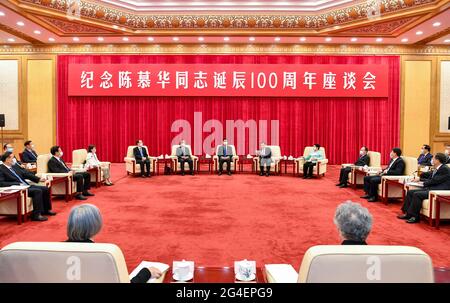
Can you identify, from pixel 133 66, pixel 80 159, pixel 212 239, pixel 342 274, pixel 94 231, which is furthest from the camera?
pixel 133 66

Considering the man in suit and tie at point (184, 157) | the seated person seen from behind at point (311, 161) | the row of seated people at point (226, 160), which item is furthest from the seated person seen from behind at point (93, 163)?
the seated person seen from behind at point (311, 161)

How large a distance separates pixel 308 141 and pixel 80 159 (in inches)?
266

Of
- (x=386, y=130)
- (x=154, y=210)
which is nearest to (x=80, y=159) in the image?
(x=154, y=210)

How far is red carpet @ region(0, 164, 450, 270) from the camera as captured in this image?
3596mm

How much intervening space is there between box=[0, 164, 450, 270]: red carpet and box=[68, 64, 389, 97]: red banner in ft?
14.8

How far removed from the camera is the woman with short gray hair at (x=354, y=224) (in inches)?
66.2

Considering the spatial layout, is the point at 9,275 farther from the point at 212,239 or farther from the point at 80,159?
the point at 80,159

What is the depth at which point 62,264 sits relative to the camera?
4.19ft

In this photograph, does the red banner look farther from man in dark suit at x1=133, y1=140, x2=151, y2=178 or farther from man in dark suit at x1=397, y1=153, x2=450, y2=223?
man in dark suit at x1=397, y1=153, x2=450, y2=223

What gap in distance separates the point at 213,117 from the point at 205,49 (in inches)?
81.2

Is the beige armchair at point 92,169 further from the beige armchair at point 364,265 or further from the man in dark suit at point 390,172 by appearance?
the beige armchair at point 364,265

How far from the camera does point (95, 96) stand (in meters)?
11.2

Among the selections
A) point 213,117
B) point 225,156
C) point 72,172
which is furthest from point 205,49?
point 72,172
